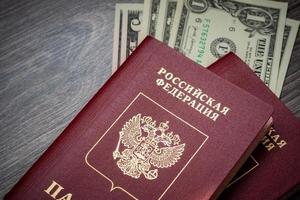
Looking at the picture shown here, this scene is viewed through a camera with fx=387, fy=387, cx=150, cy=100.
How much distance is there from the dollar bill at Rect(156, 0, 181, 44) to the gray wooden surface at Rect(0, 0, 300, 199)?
4.6 inches

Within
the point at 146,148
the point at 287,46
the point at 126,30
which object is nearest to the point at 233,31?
the point at 287,46

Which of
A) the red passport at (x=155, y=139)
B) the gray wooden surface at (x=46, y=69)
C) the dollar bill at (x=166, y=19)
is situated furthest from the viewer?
the dollar bill at (x=166, y=19)

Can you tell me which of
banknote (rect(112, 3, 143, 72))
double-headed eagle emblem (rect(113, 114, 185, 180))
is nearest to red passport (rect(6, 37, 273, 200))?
double-headed eagle emblem (rect(113, 114, 185, 180))

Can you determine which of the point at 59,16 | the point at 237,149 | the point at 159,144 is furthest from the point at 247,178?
the point at 59,16

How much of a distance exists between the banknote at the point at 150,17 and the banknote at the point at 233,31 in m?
0.05

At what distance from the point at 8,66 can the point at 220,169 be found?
53 cm

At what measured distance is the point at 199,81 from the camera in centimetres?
78

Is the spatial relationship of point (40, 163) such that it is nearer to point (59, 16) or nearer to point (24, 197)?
point (24, 197)

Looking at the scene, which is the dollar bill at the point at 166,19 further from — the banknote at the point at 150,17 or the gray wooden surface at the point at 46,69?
the gray wooden surface at the point at 46,69

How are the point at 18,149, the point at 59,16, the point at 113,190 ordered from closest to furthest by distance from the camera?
the point at 113,190, the point at 18,149, the point at 59,16

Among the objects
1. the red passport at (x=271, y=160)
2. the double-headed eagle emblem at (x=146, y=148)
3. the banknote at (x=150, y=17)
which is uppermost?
the banknote at (x=150, y=17)

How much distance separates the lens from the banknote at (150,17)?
0.93 metres

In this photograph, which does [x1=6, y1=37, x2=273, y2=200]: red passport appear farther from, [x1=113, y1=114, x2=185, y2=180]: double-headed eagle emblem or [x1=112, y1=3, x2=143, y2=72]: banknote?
[x1=112, y1=3, x2=143, y2=72]: banknote

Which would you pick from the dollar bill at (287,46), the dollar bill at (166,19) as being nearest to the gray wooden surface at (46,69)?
the dollar bill at (287,46)
